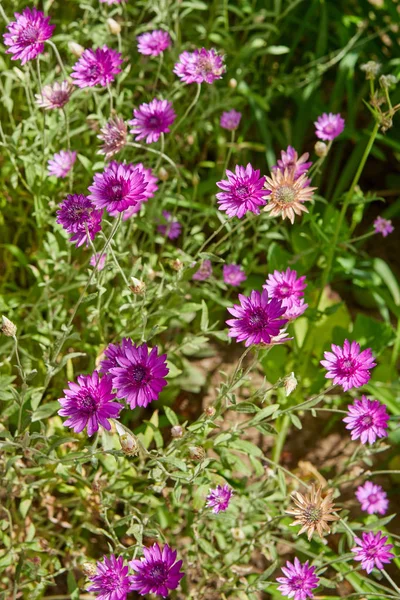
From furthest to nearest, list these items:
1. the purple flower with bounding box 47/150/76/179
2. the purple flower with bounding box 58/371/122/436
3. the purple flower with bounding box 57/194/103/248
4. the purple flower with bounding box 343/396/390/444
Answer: the purple flower with bounding box 47/150/76/179
the purple flower with bounding box 343/396/390/444
the purple flower with bounding box 57/194/103/248
the purple flower with bounding box 58/371/122/436

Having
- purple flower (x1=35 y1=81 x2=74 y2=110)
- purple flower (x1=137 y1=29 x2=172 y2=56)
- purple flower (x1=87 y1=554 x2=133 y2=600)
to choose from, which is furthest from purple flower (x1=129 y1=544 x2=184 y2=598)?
purple flower (x1=137 y1=29 x2=172 y2=56)

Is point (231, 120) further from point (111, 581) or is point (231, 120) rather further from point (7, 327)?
point (111, 581)

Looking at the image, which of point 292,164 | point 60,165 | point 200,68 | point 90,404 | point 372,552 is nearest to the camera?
point 90,404

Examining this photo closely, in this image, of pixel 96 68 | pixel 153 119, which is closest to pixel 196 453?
pixel 153 119

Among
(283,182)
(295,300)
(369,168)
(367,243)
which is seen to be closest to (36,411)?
(295,300)

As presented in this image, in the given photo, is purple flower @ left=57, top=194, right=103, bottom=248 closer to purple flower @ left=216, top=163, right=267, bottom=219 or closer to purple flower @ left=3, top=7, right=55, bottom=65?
purple flower @ left=216, top=163, right=267, bottom=219
